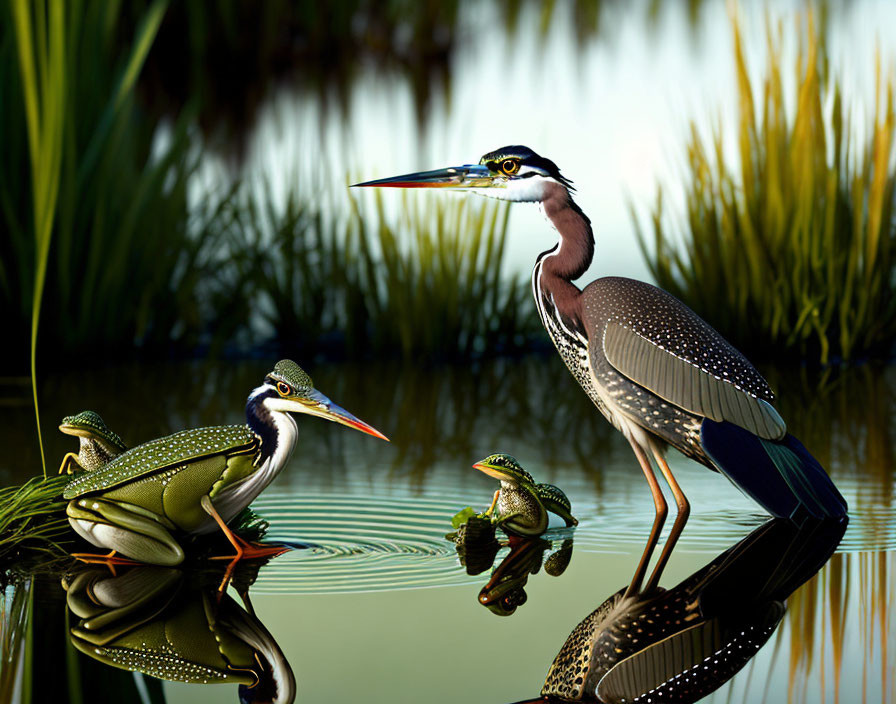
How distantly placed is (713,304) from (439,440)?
2260 mm

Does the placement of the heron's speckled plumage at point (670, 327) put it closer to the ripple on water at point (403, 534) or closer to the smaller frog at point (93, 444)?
the ripple on water at point (403, 534)

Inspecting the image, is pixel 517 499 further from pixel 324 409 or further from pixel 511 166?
pixel 511 166

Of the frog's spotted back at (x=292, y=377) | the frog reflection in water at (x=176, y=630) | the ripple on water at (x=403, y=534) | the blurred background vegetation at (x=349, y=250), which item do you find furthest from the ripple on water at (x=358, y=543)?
the blurred background vegetation at (x=349, y=250)

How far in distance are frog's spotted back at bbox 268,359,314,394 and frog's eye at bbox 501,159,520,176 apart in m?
0.83

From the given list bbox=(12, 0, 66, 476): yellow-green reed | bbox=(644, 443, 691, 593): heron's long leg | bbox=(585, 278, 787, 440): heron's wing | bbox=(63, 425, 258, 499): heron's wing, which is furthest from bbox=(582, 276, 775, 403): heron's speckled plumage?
bbox=(12, 0, 66, 476): yellow-green reed

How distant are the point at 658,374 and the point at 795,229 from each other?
321 cm

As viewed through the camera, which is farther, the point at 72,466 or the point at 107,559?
the point at 72,466

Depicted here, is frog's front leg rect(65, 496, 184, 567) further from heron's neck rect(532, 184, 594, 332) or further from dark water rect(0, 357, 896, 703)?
heron's neck rect(532, 184, 594, 332)

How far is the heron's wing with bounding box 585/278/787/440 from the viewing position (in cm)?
275

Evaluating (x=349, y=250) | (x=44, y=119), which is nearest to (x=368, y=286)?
(x=349, y=250)

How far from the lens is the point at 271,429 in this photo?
256 cm

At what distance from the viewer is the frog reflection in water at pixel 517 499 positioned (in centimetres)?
278

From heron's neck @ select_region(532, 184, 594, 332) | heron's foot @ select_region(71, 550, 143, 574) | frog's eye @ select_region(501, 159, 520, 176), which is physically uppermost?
frog's eye @ select_region(501, 159, 520, 176)

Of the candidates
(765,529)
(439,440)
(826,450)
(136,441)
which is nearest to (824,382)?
(826,450)
